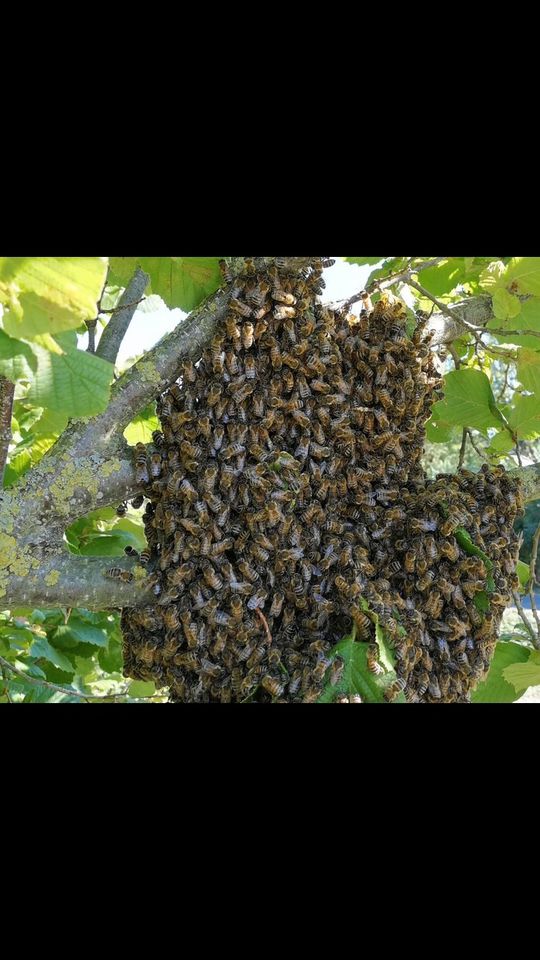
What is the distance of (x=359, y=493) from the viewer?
3656 millimetres

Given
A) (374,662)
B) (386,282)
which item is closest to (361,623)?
(374,662)

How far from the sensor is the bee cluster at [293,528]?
3.28 m

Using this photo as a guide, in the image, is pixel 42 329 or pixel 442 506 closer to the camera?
pixel 42 329

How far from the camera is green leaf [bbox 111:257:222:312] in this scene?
334 centimetres

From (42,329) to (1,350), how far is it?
174mm

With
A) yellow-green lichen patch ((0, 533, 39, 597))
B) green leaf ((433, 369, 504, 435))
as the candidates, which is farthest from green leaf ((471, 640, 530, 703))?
yellow-green lichen patch ((0, 533, 39, 597))

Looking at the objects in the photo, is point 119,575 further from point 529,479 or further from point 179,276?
point 529,479

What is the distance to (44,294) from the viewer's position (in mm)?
1978

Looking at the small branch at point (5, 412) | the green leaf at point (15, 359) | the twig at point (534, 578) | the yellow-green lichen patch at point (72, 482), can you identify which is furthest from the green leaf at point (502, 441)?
the green leaf at point (15, 359)

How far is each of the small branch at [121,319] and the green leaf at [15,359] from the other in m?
1.41

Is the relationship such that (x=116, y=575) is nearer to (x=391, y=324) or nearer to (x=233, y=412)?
(x=233, y=412)

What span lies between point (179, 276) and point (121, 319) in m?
0.48

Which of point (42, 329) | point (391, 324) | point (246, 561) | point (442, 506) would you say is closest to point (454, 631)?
point (442, 506)

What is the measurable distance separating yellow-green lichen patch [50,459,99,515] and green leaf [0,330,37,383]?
1014mm
